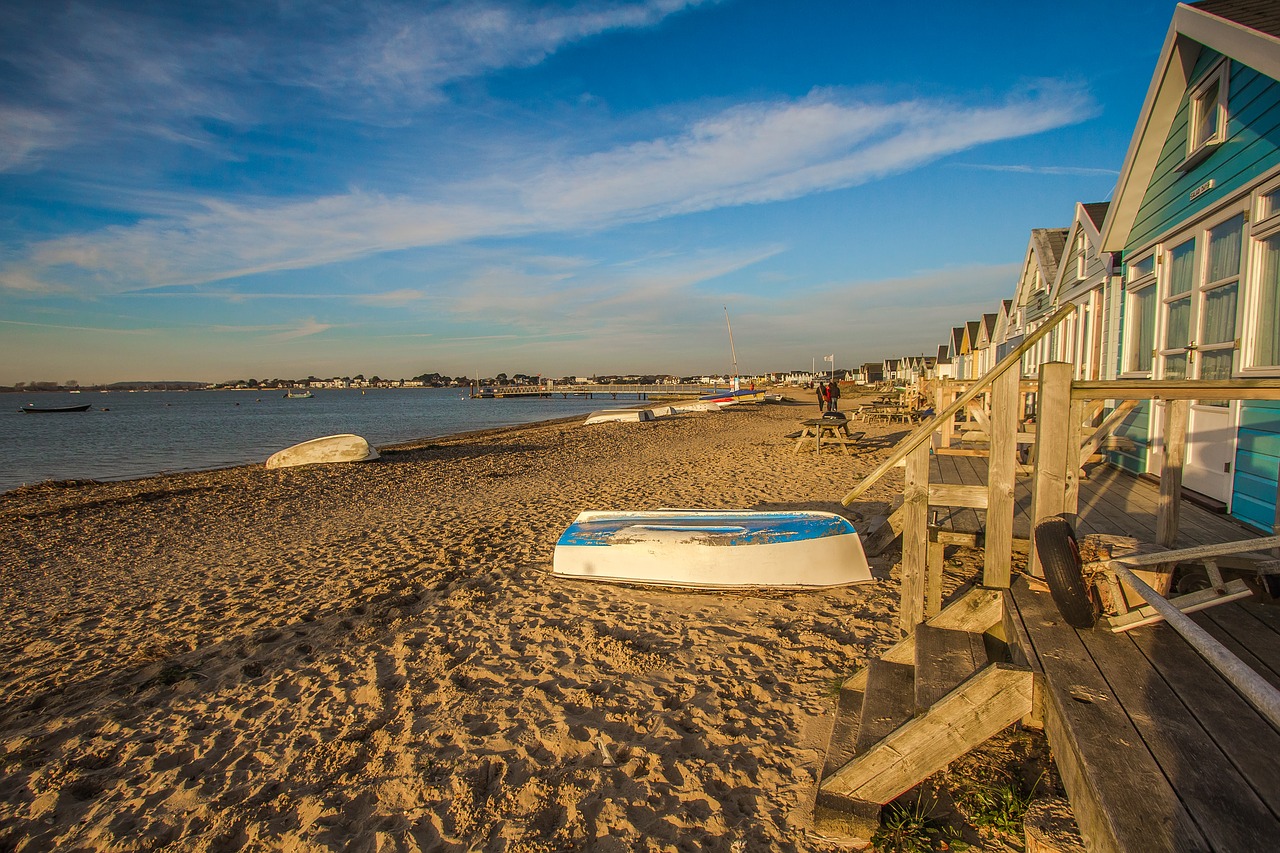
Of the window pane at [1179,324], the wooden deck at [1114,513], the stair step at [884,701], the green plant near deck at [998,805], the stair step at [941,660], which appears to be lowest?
the green plant near deck at [998,805]

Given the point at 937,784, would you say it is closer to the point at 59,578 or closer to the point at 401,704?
the point at 401,704

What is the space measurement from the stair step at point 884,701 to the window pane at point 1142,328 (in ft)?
21.8

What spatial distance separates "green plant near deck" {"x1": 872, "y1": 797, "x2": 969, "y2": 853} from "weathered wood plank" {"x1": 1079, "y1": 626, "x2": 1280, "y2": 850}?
1.00 m

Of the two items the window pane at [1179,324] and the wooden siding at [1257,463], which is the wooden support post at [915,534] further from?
the window pane at [1179,324]

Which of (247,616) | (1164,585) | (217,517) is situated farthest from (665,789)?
(217,517)

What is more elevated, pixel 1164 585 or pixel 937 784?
pixel 1164 585

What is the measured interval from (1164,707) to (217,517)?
13.5 meters

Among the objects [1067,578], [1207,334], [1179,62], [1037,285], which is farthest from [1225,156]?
[1037,285]

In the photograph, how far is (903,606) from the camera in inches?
168

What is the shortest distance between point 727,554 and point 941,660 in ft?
9.06

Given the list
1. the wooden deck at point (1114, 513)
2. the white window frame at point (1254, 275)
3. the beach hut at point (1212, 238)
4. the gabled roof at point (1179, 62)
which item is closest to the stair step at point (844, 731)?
the wooden deck at point (1114, 513)

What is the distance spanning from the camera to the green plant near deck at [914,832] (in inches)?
107

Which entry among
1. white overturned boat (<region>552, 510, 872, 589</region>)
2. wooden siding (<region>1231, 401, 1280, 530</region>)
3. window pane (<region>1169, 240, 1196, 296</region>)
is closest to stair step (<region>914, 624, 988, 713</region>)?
white overturned boat (<region>552, 510, 872, 589</region>)

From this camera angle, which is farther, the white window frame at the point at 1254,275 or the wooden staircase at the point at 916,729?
the white window frame at the point at 1254,275
